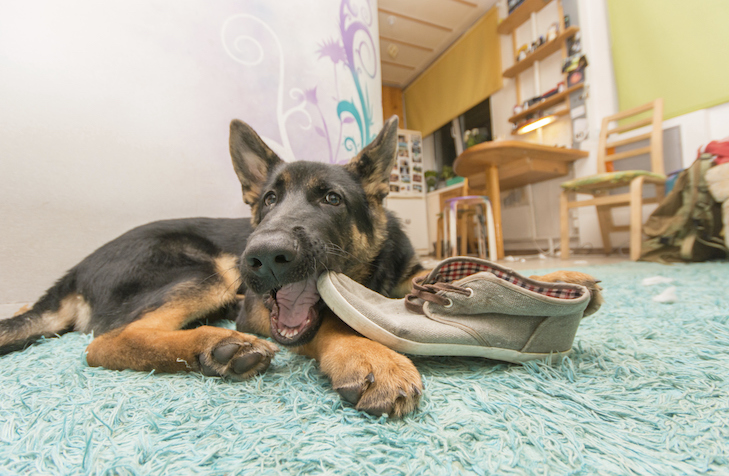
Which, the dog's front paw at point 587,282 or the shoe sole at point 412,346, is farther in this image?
the dog's front paw at point 587,282

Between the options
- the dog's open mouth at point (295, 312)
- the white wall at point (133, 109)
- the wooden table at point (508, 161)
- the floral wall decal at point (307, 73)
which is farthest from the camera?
the wooden table at point (508, 161)

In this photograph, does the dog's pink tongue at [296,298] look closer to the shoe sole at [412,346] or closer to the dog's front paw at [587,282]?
the shoe sole at [412,346]

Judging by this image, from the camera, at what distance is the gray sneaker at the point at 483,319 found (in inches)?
42.1

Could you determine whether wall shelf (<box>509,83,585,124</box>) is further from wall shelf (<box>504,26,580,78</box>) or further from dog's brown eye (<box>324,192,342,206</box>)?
dog's brown eye (<box>324,192,342,206</box>)

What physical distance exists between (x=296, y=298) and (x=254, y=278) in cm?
27

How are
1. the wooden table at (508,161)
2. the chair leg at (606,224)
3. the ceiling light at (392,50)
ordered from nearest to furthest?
the wooden table at (508,161) → the chair leg at (606,224) → the ceiling light at (392,50)

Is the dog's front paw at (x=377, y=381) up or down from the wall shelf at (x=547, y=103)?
down

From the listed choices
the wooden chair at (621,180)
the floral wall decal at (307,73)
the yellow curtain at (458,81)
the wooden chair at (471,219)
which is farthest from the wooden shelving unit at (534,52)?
the floral wall decal at (307,73)

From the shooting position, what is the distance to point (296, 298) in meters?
1.43

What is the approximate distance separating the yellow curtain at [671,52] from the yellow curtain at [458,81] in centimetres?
297

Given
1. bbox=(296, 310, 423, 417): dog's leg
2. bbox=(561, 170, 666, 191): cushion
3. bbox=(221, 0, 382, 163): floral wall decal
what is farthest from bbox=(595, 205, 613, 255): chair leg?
bbox=(296, 310, 423, 417): dog's leg

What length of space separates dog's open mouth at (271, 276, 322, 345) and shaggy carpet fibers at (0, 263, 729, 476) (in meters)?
0.12

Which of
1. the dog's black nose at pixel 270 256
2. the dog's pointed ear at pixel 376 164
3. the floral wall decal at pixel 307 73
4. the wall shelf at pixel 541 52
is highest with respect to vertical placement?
the wall shelf at pixel 541 52

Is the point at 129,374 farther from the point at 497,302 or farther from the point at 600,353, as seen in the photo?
the point at 600,353
